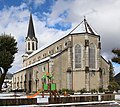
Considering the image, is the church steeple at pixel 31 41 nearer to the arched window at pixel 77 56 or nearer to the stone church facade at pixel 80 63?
the stone church facade at pixel 80 63

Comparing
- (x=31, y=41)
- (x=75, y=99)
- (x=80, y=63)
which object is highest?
(x=31, y=41)

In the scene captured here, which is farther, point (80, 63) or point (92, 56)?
point (92, 56)

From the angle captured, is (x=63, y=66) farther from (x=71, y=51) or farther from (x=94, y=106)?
(x=94, y=106)

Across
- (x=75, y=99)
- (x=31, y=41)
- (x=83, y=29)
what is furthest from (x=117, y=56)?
(x=31, y=41)

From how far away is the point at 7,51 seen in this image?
5978 cm

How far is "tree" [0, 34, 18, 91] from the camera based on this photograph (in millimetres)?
58625

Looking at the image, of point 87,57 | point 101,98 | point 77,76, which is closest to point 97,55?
point 87,57

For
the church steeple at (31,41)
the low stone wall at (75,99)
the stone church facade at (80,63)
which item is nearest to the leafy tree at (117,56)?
the low stone wall at (75,99)

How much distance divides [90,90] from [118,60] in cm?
2118

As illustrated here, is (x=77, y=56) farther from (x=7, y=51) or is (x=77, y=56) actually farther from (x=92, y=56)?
(x=7, y=51)

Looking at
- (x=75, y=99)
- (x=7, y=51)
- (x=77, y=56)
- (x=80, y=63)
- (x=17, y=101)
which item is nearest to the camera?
(x=17, y=101)

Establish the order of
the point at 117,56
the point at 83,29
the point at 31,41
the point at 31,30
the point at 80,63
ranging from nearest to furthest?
the point at 117,56 < the point at 80,63 < the point at 83,29 < the point at 31,41 < the point at 31,30

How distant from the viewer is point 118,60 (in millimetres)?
48000

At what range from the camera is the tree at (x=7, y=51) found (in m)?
58.6
